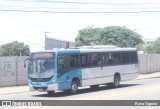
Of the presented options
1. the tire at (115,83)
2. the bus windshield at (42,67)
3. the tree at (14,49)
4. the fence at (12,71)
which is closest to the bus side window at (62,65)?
the bus windshield at (42,67)

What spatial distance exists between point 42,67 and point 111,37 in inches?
2472

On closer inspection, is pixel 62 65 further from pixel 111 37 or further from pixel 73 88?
pixel 111 37

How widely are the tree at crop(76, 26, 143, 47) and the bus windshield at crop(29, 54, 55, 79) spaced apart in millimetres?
59696

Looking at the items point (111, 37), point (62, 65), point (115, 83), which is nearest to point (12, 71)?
point (115, 83)

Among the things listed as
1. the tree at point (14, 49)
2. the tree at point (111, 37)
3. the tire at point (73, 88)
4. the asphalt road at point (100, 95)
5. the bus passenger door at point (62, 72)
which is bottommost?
the asphalt road at point (100, 95)

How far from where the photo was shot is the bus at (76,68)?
2253 cm

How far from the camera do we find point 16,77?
30.4 meters

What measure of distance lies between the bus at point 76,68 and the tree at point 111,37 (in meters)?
54.3

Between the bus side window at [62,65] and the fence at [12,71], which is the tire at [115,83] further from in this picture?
the fence at [12,71]

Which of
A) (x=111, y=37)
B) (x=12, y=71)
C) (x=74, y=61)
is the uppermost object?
(x=111, y=37)

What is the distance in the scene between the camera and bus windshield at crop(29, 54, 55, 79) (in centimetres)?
2252

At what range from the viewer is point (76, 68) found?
24.0 meters

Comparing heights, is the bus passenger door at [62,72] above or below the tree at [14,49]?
below

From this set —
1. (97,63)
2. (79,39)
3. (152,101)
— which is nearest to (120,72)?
(97,63)
